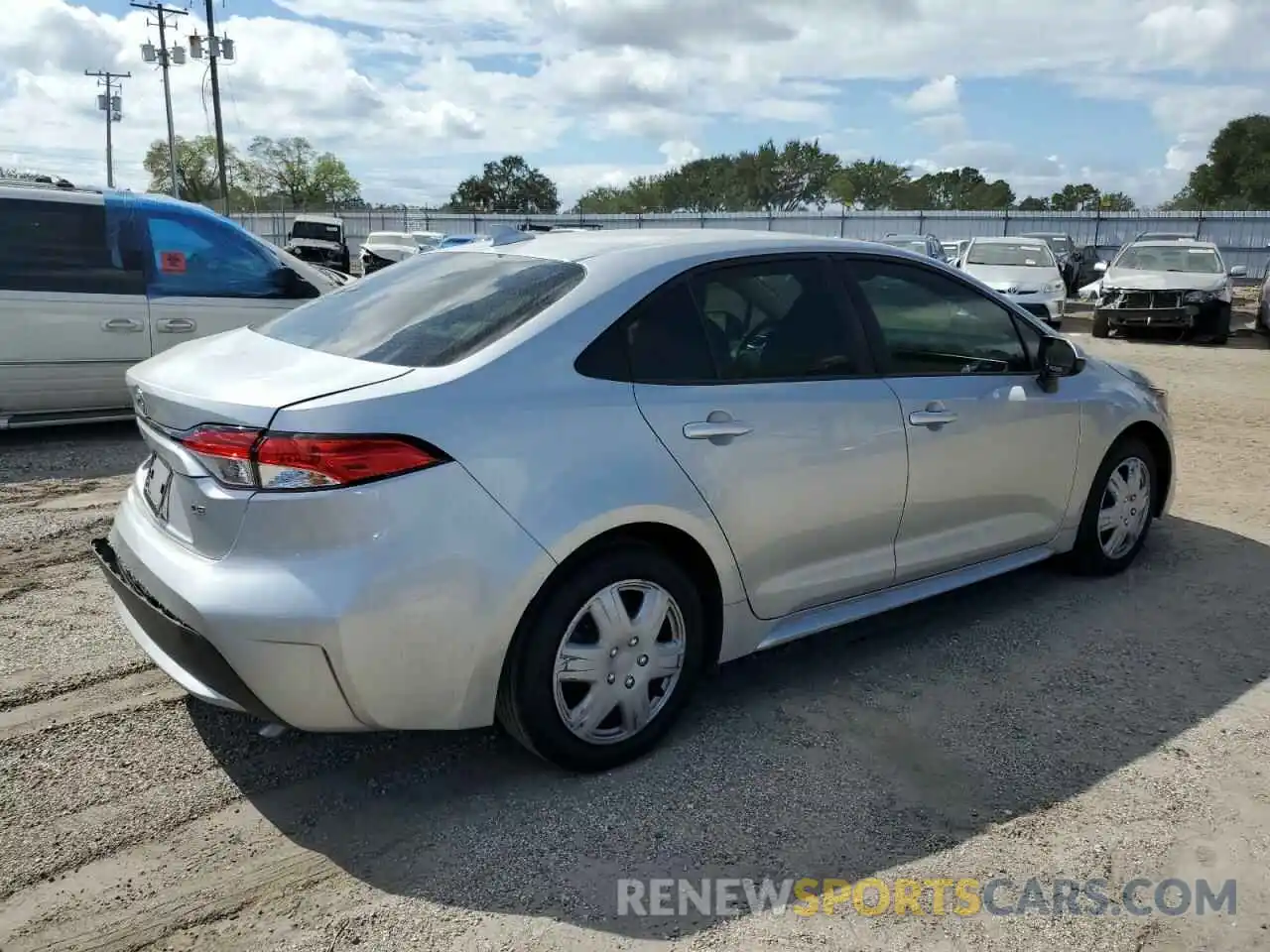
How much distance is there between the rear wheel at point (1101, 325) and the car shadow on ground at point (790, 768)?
13318 millimetres

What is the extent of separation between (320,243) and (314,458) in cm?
2983

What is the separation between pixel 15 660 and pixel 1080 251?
30376mm

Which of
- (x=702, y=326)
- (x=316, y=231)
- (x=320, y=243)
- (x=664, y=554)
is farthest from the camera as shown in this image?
(x=316, y=231)

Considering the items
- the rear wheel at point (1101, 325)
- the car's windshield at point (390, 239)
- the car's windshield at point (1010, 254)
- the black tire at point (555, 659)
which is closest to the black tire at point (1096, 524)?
the black tire at point (555, 659)

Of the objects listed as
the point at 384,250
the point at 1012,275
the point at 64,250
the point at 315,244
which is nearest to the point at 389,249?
the point at 384,250

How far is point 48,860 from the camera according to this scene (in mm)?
2676

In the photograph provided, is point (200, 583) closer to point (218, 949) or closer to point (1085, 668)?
point (218, 949)

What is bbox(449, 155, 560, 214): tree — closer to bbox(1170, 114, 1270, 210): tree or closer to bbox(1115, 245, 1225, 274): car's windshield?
bbox(1170, 114, 1270, 210): tree

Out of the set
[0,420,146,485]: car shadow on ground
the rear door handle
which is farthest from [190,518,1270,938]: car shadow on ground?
[0,420,146,485]: car shadow on ground

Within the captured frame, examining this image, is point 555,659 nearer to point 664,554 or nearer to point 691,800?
point 664,554

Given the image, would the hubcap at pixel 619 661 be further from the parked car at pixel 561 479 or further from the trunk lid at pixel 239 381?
the trunk lid at pixel 239 381

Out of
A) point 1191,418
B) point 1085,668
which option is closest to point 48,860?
point 1085,668

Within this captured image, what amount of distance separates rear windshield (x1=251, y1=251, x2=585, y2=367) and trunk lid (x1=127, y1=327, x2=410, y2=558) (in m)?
0.10

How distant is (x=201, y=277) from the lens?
7430 millimetres
